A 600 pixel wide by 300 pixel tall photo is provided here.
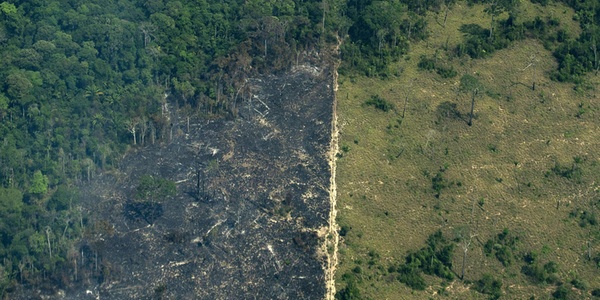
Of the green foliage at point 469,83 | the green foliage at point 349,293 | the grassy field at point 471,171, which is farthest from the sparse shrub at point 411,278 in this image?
the green foliage at point 469,83

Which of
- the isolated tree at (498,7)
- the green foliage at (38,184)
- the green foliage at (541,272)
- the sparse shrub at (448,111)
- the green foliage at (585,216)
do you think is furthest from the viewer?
the isolated tree at (498,7)

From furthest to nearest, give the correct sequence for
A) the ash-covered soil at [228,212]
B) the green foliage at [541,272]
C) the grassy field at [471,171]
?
the grassy field at [471,171] → the green foliage at [541,272] → the ash-covered soil at [228,212]

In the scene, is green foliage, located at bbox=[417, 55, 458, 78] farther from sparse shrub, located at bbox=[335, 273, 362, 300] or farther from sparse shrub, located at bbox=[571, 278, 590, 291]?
sparse shrub, located at bbox=[335, 273, 362, 300]

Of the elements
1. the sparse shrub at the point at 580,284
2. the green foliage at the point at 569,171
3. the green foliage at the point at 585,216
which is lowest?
the sparse shrub at the point at 580,284

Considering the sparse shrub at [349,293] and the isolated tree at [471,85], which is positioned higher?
the isolated tree at [471,85]

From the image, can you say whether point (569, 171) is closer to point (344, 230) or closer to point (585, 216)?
point (585, 216)

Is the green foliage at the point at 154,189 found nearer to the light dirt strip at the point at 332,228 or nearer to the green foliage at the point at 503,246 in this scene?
the light dirt strip at the point at 332,228

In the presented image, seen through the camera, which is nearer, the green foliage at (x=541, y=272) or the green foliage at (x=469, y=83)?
the green foliage at (x=541, y=272)

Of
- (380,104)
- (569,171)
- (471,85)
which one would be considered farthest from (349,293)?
(471,85)
